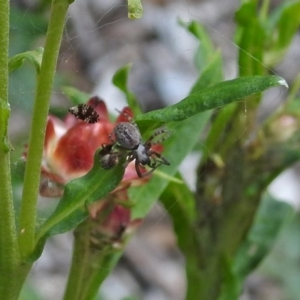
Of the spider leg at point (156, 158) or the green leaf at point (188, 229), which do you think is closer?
the spider leg at point (156, 158)

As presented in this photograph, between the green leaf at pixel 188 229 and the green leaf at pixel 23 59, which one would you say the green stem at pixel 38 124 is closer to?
the green leaf at pixel 23 59

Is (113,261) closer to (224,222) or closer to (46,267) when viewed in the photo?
(224,222)

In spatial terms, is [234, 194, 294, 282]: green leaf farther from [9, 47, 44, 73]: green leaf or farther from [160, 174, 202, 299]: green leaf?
[9, 47, 44, 73]: green leaf

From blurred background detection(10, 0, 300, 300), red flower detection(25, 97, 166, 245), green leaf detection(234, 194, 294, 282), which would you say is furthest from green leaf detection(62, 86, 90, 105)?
blurred background detection(10, 0, 300, 300)

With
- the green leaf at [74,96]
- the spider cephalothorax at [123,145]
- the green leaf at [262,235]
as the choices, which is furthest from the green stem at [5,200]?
the green leaf at [262,235]

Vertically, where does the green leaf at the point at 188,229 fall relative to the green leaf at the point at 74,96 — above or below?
below

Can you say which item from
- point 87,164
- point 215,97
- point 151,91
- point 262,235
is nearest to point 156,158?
point 87,164
